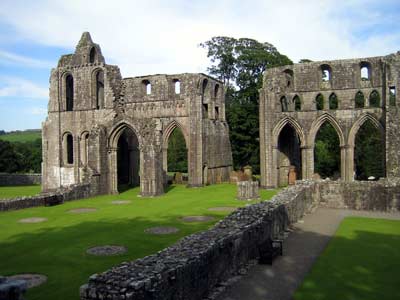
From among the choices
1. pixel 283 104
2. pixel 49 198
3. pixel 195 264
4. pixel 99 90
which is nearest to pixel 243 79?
pixel 283 104

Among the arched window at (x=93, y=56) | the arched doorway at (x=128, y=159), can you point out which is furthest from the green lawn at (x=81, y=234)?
the arched window at (x=93, y=56)

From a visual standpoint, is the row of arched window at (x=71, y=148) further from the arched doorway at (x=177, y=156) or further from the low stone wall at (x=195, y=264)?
the low stone wall at (x=195, y=264)

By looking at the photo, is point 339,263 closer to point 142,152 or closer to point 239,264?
point 239,264

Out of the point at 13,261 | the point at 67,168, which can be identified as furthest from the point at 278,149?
the point at 13,261

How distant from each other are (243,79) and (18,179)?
2448cm

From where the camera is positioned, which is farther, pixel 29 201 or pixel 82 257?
pixel 29 201

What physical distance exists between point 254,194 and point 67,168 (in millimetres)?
16903

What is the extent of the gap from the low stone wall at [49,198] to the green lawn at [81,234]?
616mm

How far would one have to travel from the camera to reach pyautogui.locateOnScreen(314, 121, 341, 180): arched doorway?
41.5 meters

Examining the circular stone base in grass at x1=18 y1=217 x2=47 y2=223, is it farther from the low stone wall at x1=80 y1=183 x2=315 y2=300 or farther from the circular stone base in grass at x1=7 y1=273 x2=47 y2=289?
the low stone wall at x1=80 y1=183 x2=315 y2=300

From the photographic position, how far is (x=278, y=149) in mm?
32719

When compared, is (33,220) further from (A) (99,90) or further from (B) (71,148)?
(A) (99,90)

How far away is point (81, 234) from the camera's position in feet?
49.4

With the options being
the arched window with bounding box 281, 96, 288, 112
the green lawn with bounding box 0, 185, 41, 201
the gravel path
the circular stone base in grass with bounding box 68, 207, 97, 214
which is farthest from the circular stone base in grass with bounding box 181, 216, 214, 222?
the arched window with bounding box 281, 96, 288, 112
